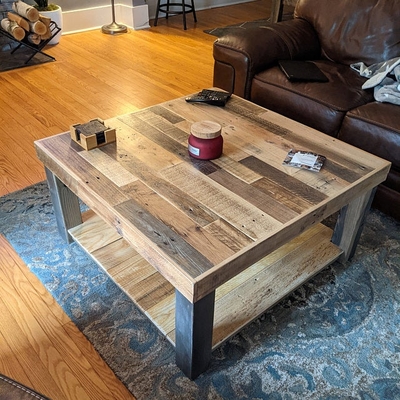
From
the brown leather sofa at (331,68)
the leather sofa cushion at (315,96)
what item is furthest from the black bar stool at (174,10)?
the leather sofa cushion at (315,96)

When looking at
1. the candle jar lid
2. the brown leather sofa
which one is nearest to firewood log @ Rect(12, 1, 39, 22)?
the brown leather sofa

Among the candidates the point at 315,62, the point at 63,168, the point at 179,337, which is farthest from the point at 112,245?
the point at 315,62

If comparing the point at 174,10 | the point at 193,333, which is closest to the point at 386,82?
the point at 193,333

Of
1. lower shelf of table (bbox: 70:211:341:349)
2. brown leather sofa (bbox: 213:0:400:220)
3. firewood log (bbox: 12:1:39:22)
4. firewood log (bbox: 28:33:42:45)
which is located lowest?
lower shelf of table (bbox: 70:211:341:349)

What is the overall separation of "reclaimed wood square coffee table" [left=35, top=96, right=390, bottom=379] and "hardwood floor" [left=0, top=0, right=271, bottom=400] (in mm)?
241

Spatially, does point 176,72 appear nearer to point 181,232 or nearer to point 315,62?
point 315,62

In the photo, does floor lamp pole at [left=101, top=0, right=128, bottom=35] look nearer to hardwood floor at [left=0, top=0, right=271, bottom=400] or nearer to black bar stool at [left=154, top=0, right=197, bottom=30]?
hardwood floor at [left=0, top=0, right=271, bottom=400]

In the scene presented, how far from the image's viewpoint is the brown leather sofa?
1.83 metres

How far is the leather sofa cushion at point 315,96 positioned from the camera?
1.95 m

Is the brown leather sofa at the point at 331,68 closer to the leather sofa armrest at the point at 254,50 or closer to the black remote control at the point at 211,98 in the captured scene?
the leather sofa armrest at the point at 254,50

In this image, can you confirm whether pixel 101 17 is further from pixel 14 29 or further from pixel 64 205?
pixel 64 205

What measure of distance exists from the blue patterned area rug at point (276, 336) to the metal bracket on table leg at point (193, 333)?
0.05 m

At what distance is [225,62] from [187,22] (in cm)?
254

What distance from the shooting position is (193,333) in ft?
3.66
